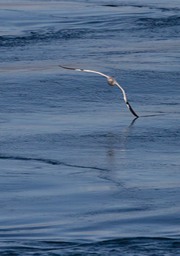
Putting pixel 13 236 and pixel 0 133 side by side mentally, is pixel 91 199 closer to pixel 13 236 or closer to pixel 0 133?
pixel 13 236

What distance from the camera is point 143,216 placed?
8398 millimetres

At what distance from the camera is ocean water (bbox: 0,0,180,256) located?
8.02 meters

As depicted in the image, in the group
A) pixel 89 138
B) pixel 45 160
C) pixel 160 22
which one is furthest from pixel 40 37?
pixel 45 160

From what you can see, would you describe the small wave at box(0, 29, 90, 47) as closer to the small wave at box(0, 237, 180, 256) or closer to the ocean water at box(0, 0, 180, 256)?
the ocean water at box(0, 0, 180, 256)

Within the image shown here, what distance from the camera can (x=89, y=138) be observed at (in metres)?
11.2

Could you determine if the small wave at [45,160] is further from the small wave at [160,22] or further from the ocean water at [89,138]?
the small wave at [160,22]

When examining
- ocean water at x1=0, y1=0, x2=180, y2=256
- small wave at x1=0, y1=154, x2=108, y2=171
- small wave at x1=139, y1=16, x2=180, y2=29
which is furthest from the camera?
small wave at x1=139, y1=16, x2=180, y2=29

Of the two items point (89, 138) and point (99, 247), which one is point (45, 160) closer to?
point (89, 138)

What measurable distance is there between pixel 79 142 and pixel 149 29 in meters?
7.76

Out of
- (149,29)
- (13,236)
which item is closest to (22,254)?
(13,236)

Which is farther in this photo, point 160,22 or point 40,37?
point 160,22

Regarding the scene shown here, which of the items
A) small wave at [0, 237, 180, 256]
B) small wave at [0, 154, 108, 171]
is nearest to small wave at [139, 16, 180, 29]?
small wave at [0, 154, 108, 171]

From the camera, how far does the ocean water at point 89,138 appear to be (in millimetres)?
8023

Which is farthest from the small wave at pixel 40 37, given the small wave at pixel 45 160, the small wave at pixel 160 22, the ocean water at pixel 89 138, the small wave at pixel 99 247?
the small wave at pixel 99 247
